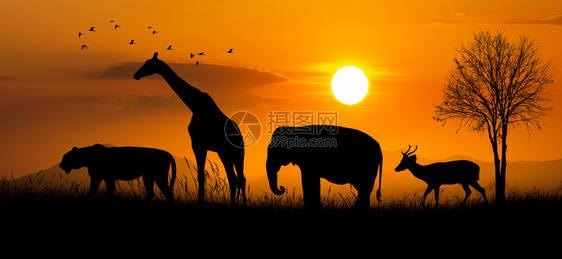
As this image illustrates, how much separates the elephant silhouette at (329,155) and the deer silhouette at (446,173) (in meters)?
5.98

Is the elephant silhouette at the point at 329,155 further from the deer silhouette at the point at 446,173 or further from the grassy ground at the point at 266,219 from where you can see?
the deer silhouette at the point at 446,173

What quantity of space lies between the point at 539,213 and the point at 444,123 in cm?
1073

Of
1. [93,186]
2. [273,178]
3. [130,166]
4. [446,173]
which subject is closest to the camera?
[273,178]

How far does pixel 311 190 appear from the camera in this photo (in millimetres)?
13484

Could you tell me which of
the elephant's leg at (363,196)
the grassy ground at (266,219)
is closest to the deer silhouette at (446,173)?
the grassy ground at (266,219)

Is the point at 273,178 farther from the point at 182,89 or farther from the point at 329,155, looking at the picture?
the point at 182,89

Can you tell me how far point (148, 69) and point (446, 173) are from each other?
10594 millimetres

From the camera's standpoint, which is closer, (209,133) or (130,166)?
(209,133)

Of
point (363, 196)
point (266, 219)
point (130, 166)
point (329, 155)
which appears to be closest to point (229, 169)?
point (329, 155)

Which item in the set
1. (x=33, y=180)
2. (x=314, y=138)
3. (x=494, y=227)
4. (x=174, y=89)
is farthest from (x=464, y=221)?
(x=33, y=180)

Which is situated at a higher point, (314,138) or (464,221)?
(314,138)

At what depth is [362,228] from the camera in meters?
11.6

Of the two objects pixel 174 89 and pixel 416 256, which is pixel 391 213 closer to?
pixel 416 256

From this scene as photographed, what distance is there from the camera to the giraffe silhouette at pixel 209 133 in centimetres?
1486
